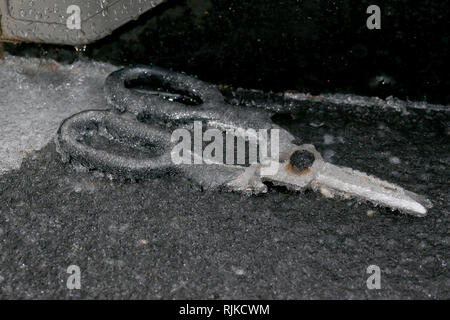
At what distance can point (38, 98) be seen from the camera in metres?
0.91

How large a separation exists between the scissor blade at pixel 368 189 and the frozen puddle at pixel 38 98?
1.31 ft

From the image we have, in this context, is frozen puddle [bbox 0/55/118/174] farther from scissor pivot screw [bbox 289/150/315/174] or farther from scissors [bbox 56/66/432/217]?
scissor pivot screw [bbox 289/150/315/174]

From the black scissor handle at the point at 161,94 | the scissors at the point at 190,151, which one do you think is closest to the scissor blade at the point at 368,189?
the scissors at the point at 190,151

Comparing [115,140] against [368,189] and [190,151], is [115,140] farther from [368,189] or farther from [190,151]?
[368,189]

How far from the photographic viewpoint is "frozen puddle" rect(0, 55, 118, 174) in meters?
0.83

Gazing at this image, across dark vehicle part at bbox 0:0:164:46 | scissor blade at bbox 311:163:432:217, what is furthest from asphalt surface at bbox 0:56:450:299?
dark vehicle part at bbox 0:0:164:46

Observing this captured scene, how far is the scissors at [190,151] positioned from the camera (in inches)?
28.2

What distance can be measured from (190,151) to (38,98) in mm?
330

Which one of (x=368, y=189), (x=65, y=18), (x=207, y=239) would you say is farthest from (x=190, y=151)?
(x=65, y=18)

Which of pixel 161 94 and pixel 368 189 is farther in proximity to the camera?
pixel 161 94

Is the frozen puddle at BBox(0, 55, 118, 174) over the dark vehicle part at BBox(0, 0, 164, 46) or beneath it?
beneath

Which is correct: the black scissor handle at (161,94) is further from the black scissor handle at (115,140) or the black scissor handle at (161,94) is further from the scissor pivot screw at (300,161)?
the scissor pivot screw at (300,161)

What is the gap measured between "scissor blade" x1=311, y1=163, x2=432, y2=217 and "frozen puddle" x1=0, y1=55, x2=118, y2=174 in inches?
15.7

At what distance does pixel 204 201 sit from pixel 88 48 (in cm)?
41
